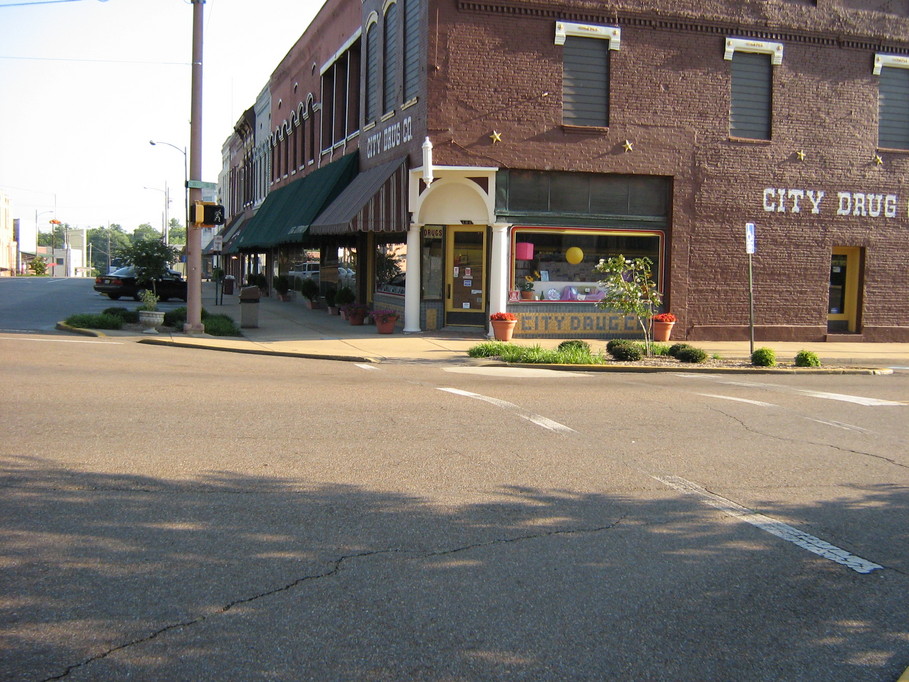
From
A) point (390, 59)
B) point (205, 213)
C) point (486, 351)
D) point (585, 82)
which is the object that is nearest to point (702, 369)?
point (486, 351)

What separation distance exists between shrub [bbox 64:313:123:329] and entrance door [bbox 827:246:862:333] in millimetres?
18146

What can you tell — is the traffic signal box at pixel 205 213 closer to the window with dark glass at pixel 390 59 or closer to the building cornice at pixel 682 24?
the window with dark glass at pixel 390 59

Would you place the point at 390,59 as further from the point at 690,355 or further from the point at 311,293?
the point at 690,355

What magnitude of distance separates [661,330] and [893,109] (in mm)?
8821

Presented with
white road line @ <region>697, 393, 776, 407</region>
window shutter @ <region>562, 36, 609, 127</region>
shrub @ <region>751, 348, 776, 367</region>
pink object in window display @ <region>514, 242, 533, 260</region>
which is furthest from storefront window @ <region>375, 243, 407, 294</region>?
white road line @ <region>697, 393, 776, 407</region>

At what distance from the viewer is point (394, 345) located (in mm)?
18312

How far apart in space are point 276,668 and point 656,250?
733 inches

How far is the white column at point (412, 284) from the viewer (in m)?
20.6

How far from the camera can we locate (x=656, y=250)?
827 inches

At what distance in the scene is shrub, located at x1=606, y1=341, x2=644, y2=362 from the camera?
55.0 feet

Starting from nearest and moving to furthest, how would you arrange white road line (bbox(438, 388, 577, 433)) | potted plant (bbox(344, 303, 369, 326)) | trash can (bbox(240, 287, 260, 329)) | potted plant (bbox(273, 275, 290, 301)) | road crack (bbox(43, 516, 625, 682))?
road crack (bbox(43, 516, 625, 682)), white road line (bbox(438, 388, 577, 433)), trash can (bbox(240, 287, 260, 329)), potted plant (bbox(344, 303, 369, 326)), potted plant (bbox(273, 275, 290, 301))

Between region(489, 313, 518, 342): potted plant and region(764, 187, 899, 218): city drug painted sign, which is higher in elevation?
region(764, 187, 899, 218): city drug painted sign

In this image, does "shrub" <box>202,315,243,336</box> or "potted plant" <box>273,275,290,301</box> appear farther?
"potted plant" <box>273,275,290,301</box>

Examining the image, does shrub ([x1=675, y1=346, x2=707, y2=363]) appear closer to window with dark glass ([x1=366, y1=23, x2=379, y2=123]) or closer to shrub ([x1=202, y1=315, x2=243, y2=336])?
shrub ([x1=202, y1=315, x2=243, y2=336])
